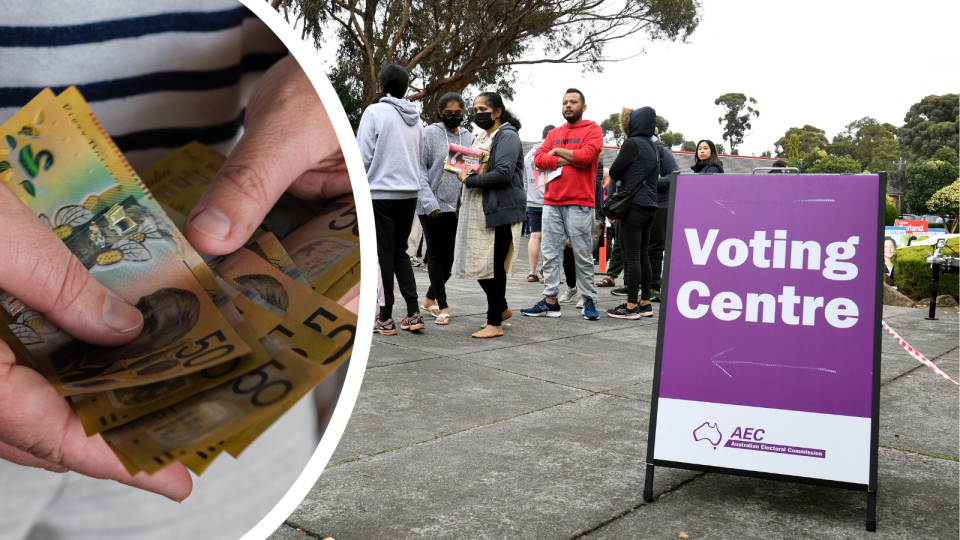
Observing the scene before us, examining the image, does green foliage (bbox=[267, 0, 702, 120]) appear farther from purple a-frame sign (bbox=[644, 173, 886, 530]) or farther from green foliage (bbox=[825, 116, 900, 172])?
green foliage (bbox=[825, 116, 900, 172])

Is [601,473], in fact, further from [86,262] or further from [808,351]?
[86,262]

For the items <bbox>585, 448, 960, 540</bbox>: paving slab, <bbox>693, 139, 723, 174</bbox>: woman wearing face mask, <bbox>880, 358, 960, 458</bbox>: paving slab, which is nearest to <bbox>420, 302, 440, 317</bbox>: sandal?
<bbox>693, 139, 723, 174</bbox>: woman wearing face mask

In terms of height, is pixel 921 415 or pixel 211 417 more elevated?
pixel 211 417

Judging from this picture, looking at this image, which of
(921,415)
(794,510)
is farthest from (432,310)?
(794,510)

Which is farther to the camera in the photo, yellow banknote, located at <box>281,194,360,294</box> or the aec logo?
the aec logo

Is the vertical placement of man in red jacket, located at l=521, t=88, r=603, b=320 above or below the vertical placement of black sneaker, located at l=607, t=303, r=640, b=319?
above

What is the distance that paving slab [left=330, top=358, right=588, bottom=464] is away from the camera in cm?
265

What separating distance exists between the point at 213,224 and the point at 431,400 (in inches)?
97.6

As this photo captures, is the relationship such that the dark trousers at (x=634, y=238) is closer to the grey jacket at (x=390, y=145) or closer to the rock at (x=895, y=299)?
the grey jacket at (x=390, y=145)

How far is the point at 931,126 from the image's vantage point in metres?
69.1

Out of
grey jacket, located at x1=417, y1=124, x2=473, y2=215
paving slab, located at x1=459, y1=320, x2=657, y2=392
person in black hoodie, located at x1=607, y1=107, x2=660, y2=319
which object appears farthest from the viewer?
person in black hoodie, located at x1=607, y1=107, x2=660, y2=319

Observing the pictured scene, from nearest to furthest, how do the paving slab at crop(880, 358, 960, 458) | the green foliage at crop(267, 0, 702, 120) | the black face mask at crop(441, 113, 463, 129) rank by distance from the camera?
the paving slab at crop(880, 358, 960, 458)
the black face mask at crop(441, 113, 463, 129)
the green foliage at crop(267, 0, 702, 120)

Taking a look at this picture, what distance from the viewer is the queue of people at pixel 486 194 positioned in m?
4.10

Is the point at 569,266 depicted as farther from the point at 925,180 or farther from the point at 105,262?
the point at 925,180
